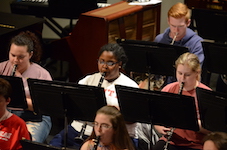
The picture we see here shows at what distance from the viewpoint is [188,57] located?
12.2ft

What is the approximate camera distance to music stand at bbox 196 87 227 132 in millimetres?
3236

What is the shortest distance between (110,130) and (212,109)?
0.73 m

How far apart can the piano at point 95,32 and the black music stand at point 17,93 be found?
1.52 meters

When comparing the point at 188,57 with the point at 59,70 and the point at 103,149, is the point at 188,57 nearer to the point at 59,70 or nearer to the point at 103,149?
the point at 103,149

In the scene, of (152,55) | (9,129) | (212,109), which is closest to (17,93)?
(9,129)

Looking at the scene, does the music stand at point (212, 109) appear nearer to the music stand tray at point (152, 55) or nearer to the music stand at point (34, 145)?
the music stand tray at point (152, 55)

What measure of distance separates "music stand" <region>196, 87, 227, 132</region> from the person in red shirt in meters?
1.28

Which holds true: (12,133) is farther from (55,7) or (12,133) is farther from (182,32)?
(55,7)

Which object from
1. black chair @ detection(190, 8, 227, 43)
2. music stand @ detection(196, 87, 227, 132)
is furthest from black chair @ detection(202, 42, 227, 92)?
black chair @ detection(190, 8, 227, 43)

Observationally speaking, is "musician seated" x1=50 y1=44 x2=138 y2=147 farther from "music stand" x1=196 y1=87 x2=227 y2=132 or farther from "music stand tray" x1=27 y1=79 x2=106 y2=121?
"music stand" x1=196 y1=87 x2=227 y2=132

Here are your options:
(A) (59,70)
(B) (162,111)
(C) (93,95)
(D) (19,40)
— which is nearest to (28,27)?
(D) (19,40)

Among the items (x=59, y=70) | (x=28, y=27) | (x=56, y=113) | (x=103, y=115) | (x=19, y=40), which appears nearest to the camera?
(x=103, y=115)

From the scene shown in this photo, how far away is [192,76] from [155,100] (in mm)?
506

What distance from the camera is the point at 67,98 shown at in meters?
3.50
